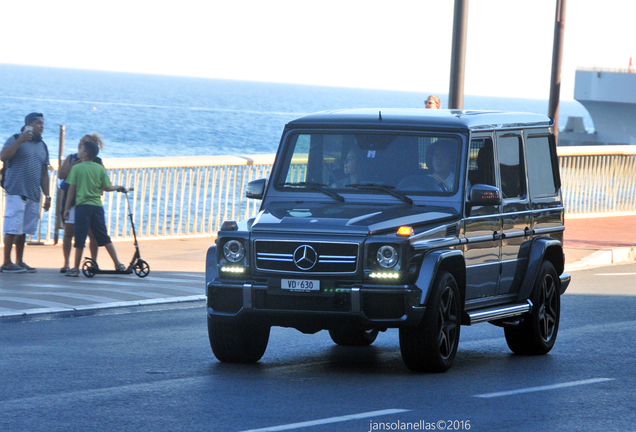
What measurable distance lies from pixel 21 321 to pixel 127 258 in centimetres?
496

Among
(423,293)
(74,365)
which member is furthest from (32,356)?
(423,293)

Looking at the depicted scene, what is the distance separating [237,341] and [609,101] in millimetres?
88535

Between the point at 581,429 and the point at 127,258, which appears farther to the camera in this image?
the point at 127,258

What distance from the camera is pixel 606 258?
58.1ft

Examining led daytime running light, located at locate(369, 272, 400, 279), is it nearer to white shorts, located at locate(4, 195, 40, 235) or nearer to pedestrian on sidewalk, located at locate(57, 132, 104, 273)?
pedestrian on sidewalk, located at locate(57, 132, 104, 273)

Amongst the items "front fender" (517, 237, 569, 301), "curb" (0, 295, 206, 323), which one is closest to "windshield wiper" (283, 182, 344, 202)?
"front fender" (517, 237, 569, 301)

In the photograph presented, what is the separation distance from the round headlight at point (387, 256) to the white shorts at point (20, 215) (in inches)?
285

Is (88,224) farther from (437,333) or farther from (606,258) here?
(606,258)

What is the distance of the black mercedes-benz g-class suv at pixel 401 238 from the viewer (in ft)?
25.1

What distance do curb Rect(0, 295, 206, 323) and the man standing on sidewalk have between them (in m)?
2.57

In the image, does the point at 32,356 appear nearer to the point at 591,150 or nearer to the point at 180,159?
the point at 180,159

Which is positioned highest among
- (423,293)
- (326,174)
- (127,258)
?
(326,174)

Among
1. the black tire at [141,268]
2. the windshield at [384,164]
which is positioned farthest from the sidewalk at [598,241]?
the windshield at [384,164]

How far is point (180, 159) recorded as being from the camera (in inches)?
723
